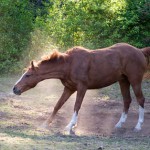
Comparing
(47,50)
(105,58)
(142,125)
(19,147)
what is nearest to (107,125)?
(142,125)

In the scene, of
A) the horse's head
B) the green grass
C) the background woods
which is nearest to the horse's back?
the horse's head

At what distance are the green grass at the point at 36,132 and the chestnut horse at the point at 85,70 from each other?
72 centimetres

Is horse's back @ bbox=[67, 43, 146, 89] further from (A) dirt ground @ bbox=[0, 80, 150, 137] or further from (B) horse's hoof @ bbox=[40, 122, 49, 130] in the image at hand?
(B) horse's hoof @ bbox=[40, 122, 49, 130]

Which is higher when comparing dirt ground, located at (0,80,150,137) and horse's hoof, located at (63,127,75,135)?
horse's hoof, located at (63,127,75,135)

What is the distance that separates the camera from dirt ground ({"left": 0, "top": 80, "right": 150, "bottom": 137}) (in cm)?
1011

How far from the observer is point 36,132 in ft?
29.0

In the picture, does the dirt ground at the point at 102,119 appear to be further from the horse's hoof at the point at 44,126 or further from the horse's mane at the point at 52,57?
the horse's mane at the point at 52,57

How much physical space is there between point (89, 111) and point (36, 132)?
324cm

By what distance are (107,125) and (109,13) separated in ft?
27.1

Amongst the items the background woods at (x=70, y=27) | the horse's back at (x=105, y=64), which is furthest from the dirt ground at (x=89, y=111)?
the background woods at (x=70, y=27)

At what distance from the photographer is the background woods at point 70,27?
1756 centimetres

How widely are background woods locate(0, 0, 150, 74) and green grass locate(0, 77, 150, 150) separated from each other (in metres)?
2.34

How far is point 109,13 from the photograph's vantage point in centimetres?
1819

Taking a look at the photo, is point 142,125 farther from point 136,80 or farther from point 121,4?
point 121,4
